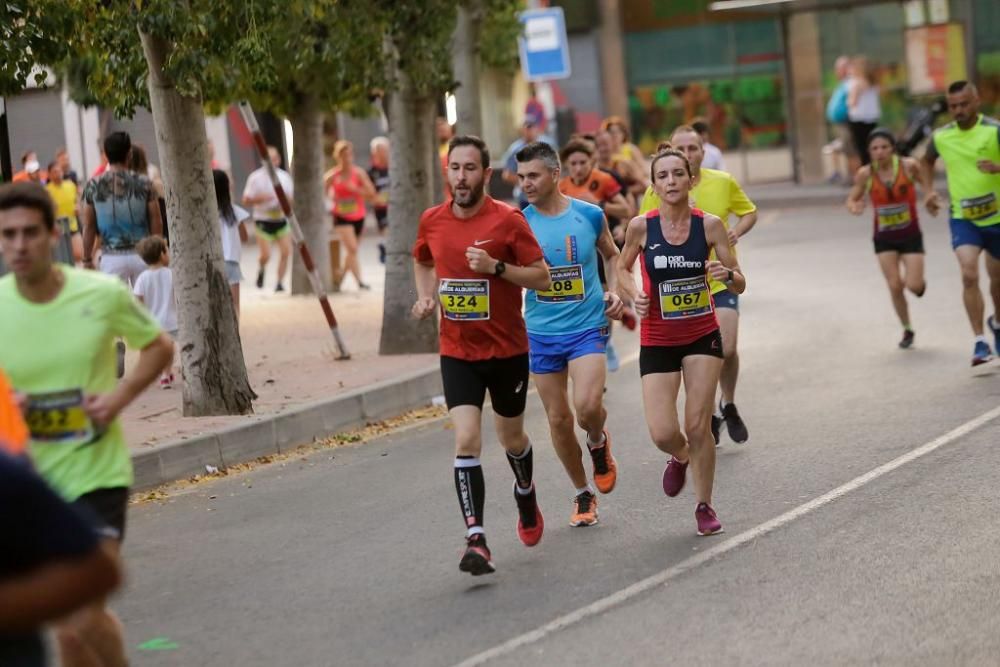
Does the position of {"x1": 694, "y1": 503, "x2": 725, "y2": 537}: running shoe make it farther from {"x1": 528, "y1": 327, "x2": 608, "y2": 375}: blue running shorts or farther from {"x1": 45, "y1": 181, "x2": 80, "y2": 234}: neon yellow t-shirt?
{"x1": 45, "y1": 181, "x2": 80, "y2": 234}: neon yellow t-shirt

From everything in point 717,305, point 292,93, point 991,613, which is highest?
point 292,93

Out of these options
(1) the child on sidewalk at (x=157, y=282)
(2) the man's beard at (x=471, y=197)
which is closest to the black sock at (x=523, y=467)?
(2) the man's beard at (x=471, y=197)

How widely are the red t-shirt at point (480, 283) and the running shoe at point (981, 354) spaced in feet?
19.4

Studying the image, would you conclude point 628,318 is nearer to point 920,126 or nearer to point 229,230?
point 229,230

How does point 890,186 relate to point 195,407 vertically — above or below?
above

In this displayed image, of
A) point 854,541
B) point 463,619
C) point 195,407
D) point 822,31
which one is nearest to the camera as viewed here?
point 463,619

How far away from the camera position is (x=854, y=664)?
5930mm

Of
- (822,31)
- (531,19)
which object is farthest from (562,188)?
(822,31)

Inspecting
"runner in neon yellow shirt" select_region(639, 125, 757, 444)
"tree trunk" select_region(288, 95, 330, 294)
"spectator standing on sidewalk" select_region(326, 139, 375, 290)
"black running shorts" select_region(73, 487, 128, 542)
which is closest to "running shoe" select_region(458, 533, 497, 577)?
"black running shorts" select_region(73, 487, 128, 542)

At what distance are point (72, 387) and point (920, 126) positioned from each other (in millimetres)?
27310

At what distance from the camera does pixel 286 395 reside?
13625mm

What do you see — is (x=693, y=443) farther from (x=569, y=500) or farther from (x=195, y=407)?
(x=195, y=407)

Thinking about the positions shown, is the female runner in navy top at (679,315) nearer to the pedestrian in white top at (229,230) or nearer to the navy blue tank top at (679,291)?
the navy blue tank top at (679,291)

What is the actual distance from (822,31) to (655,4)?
378 centimetres
